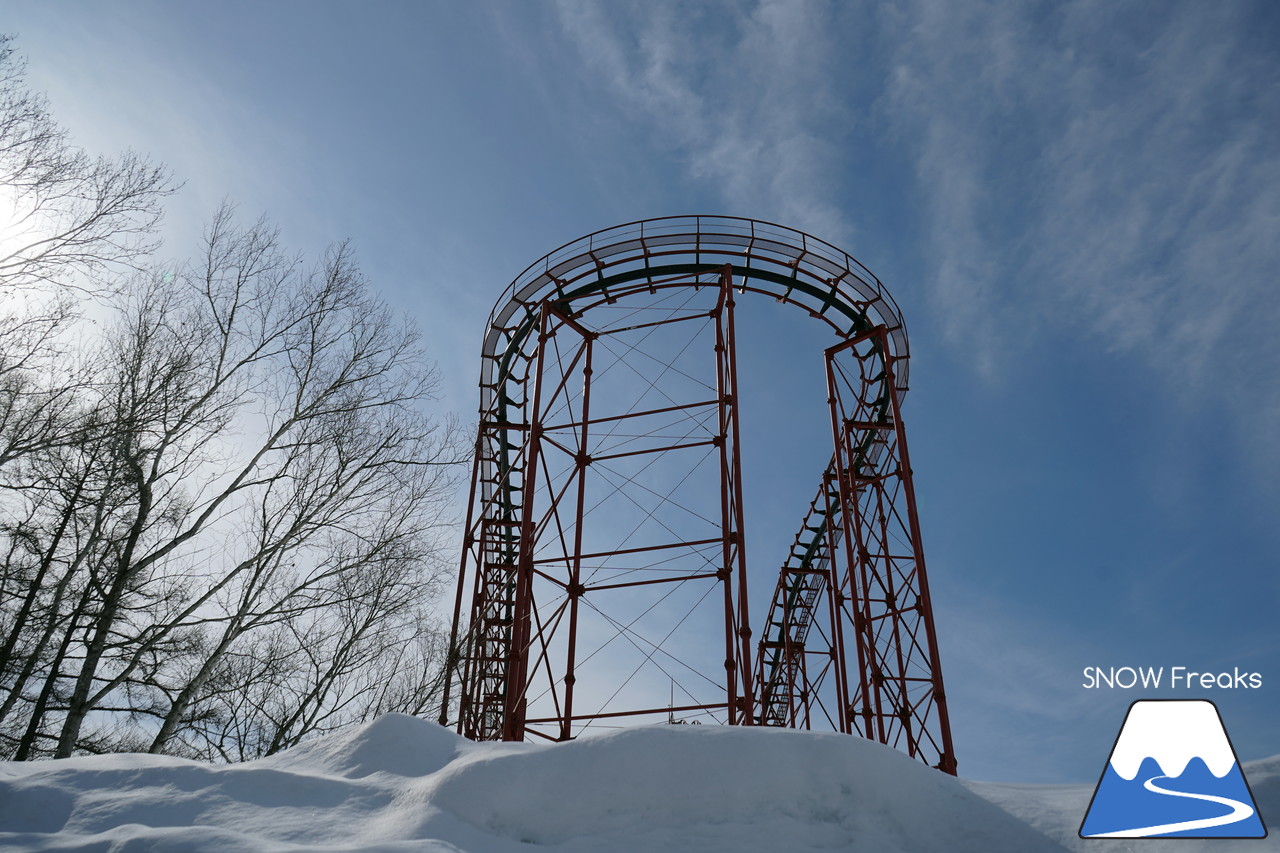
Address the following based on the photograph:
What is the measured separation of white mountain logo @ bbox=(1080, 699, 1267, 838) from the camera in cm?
→ 460

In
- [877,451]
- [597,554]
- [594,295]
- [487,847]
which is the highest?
[594,295]

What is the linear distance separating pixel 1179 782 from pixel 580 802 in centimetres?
360

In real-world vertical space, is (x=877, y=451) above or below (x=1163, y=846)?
above

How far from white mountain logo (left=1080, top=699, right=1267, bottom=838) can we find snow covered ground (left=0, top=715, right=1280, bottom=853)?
0.11 m

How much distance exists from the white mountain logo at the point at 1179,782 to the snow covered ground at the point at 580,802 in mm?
112

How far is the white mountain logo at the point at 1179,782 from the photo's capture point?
460cm

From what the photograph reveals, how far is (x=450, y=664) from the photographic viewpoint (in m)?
14.6

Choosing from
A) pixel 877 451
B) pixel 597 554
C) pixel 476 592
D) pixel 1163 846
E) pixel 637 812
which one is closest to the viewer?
pixel 1163 846

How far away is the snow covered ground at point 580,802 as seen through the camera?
480cm

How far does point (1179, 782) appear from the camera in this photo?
466 centimetres

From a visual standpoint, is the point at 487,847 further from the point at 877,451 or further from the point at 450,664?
the point at 877,451

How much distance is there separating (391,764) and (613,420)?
7.56 metres

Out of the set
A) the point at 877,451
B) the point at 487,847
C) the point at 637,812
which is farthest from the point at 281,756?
the point at 877,451

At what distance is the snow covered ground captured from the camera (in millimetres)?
4797
